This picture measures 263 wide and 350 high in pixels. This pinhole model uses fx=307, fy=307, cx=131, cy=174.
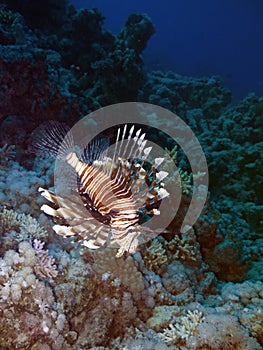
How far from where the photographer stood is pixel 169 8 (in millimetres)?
70312

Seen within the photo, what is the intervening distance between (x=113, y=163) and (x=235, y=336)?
178 cm

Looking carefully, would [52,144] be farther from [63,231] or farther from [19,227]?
[63,231]

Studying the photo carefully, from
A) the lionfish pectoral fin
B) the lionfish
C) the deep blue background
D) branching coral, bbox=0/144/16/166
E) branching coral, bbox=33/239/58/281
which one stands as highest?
the deep blue background

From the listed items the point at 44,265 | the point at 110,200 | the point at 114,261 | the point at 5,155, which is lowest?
the point at 44,265

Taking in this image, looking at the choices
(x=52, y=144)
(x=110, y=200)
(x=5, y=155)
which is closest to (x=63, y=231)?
(x=110, y=200)

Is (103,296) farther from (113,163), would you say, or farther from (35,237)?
(113,163)

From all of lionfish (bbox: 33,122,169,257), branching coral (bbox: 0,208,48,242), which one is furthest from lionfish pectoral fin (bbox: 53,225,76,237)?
branching coral (bbox: 0,208,48,242)

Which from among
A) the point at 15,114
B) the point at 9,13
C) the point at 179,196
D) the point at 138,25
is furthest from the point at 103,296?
the point at 138,25

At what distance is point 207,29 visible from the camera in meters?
64.6

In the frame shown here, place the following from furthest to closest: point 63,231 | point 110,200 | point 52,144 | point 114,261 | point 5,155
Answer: point 5,155, point 52,144, point 114,261, point 110,200, point 63,231

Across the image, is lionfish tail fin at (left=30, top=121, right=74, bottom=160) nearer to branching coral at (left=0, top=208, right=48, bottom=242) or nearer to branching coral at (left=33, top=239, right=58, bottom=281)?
branching coral at (left=0, top=208, right=48, bottom=242)

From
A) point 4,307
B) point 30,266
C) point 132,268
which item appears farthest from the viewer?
point 132,268

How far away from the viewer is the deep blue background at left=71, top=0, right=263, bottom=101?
46806 millimetres

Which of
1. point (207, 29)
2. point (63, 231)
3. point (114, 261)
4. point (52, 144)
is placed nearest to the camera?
point (63, 231)
